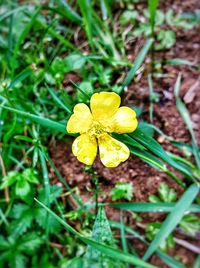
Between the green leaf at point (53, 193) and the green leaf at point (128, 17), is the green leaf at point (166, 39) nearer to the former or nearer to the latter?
the green leaf at point (128, 17)

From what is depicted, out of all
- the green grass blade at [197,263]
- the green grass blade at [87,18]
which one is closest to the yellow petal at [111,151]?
the green grass blade at [197,263]

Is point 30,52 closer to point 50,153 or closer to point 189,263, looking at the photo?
point 50,153

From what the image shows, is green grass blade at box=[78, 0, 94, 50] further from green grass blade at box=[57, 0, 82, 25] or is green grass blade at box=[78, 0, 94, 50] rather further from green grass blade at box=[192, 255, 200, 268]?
green grass blade at box=[192, 255, 200, 268]

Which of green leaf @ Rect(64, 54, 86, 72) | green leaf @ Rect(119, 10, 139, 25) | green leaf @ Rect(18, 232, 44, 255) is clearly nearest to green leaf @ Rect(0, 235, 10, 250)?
green leaf @ Rect(18, 232, 44, 255)

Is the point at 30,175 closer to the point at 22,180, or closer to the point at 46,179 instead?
the point at 22,180

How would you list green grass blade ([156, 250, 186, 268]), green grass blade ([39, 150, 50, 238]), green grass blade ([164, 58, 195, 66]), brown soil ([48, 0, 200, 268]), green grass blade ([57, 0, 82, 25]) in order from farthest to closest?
green grass blade ([57, 0, 82, 25]), green grass blade ([164, 58, 195, 66]), brown soil ([48, 0, 200, 268]), green grass blade ([156, 250, 186, 268]), green grass blade ([39, 150, 50, 238])

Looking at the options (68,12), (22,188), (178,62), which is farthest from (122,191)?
(68,12)
